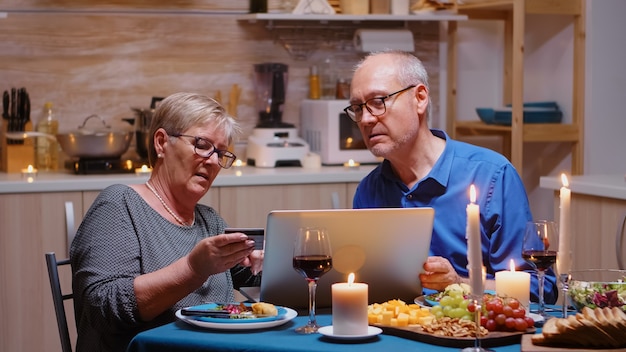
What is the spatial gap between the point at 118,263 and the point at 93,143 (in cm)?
190

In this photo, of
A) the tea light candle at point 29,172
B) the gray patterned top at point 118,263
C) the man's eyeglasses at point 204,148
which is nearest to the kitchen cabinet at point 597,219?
the man's eyeglasses at point 204,148

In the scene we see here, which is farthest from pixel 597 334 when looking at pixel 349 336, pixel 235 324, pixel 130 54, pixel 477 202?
pixel 130 54

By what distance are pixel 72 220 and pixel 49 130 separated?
2.00 feet

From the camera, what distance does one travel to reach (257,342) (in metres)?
1.85

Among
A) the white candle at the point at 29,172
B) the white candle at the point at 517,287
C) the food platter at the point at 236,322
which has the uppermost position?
the white candle at the point at 29,172

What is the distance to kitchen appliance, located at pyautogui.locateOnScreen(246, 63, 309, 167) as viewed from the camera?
4363mm

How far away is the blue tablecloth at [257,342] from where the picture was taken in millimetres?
1816

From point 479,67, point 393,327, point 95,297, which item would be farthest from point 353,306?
point 479,67

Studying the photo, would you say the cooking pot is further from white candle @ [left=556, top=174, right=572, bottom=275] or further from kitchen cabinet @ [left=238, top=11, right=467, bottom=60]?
white candle @ [left=556, top=174, right=572, bottom=275]

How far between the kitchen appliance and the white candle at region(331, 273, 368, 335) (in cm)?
250

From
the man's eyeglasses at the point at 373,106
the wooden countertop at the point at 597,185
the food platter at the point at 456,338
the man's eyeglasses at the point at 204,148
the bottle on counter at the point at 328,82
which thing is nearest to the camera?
the food platter at the point at 456,338

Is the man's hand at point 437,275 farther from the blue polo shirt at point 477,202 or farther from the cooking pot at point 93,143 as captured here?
the cooking pot at point 93,143

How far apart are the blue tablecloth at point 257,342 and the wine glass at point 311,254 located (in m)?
0.07

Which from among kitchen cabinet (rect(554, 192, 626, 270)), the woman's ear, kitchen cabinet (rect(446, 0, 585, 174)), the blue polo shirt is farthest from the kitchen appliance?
the woman's ear
